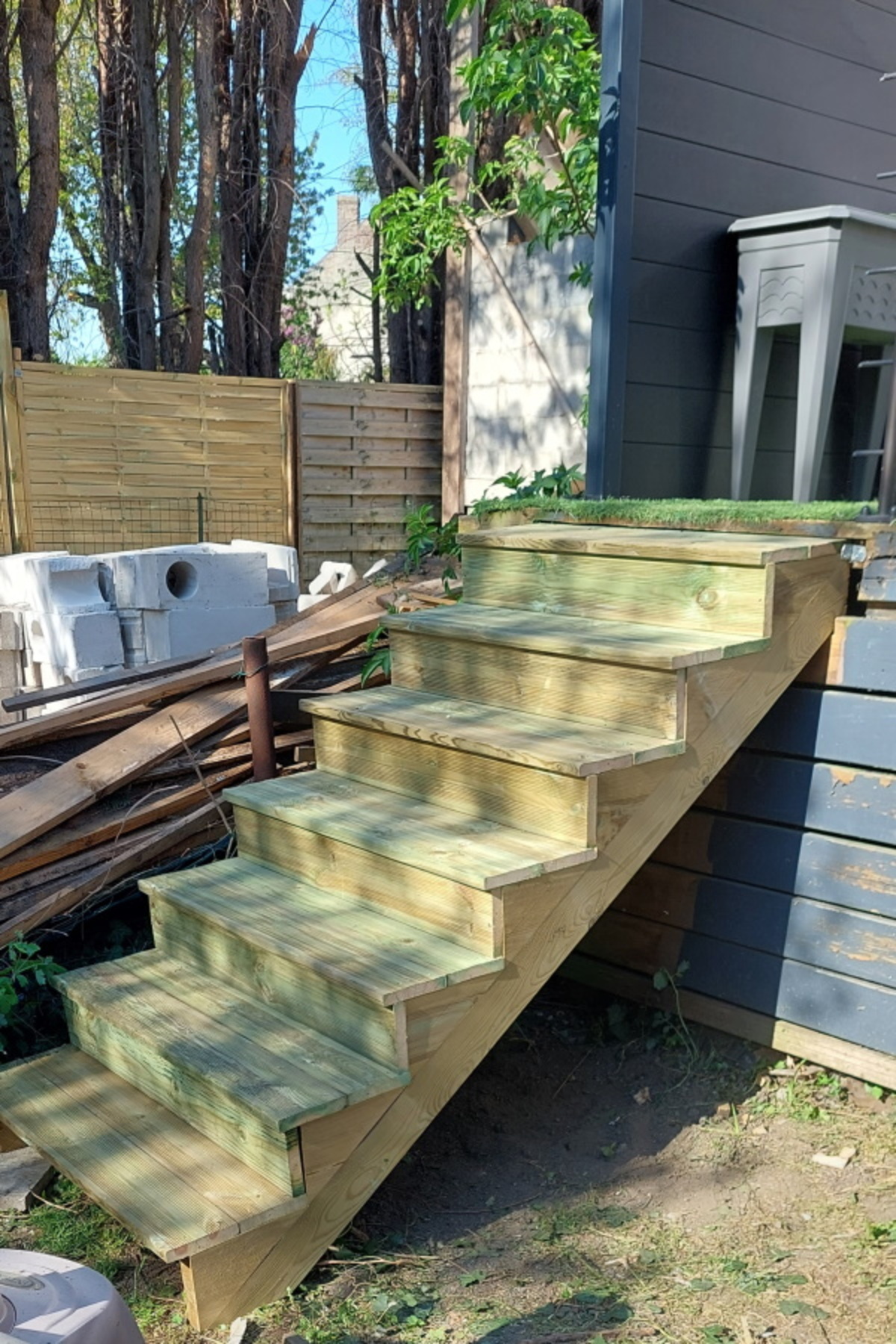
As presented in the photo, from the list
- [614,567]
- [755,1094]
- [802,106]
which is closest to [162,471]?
[802,106]

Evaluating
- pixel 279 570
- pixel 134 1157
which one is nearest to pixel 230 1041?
pixel 134 1157

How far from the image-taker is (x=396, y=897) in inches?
91.7

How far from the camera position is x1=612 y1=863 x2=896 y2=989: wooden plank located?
8.16 ft

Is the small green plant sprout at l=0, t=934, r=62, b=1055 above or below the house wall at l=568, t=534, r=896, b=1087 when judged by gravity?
below

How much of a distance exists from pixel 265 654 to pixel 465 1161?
4.71 ft

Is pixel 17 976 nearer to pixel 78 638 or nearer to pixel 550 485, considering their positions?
pixel 550 485

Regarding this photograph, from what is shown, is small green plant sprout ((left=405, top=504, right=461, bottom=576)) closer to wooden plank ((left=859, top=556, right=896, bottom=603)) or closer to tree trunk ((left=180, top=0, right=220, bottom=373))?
wooden plank ((left=859, top=556, right=896, bottom=603))

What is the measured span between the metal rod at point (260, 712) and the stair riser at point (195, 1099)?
828mm

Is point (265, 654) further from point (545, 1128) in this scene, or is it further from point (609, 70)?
point (609, 70)

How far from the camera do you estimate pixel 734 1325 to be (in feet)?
6.25

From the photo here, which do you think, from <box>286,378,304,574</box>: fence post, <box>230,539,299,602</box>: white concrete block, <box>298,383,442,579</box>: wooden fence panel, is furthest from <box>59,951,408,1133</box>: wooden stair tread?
<box>298,383,442,579</box>: wooden fence panel

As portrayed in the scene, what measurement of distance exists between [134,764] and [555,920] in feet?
5.10

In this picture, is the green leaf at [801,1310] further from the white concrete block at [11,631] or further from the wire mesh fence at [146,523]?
the wire mesh fence at [146,523]

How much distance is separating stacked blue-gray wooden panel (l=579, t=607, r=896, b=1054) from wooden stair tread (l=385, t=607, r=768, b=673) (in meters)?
0.33
